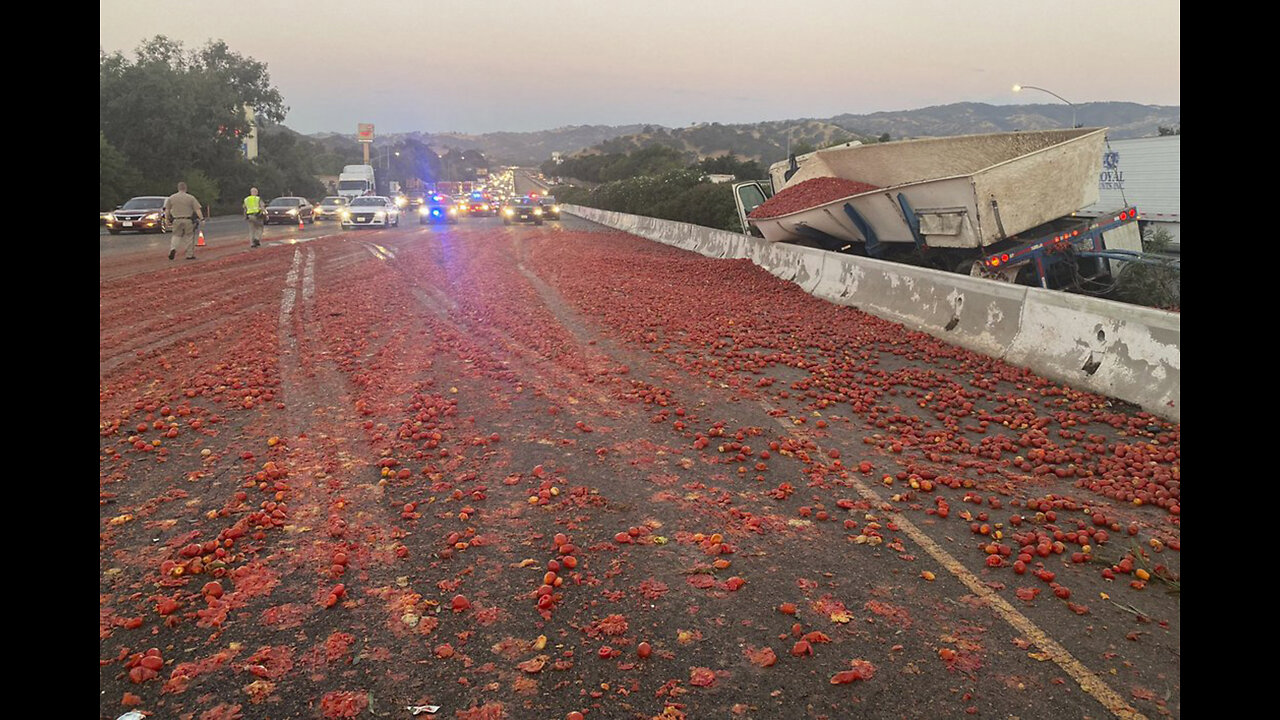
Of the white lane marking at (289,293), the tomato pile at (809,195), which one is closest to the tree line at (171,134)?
the white lane marking at (289,293)

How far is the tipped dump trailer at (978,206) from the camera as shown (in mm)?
12625

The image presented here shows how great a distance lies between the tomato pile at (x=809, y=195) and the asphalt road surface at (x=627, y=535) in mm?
7344

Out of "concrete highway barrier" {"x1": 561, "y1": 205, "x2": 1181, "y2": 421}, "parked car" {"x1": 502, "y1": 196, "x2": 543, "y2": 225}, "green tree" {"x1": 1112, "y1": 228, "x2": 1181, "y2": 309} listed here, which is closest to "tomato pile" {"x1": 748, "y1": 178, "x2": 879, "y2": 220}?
"concrete highway barrier" {"x1": 561, "y1": 205, "x2": 1181, "y2": 421}

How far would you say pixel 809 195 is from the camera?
671 inches

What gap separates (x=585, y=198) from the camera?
234 ft

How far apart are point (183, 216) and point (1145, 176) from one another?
29.5 metres

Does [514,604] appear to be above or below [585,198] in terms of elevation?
below

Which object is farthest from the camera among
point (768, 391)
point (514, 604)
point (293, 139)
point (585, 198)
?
point (293, 139)

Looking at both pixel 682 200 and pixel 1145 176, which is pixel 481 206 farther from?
pixel 1145 176

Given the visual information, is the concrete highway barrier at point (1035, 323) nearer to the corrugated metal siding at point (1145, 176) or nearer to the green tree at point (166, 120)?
the corrugated metal siding at point (1145, 176)
